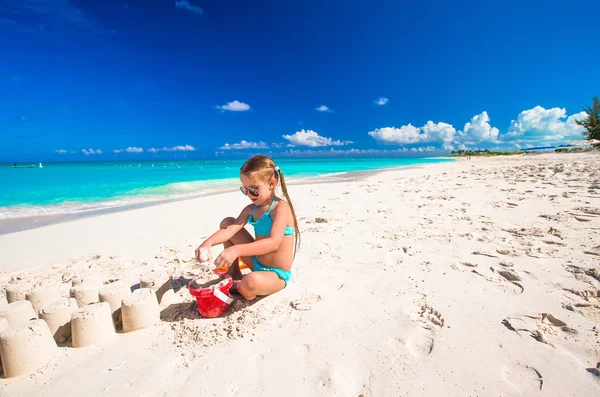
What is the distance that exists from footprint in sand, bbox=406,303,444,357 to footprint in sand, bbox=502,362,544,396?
369mm

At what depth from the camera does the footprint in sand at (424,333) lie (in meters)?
1.70

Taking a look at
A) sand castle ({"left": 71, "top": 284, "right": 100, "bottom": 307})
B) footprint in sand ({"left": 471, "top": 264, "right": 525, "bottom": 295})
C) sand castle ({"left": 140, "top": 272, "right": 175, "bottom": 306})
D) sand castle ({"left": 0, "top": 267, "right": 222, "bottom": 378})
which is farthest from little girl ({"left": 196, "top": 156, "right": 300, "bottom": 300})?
footprint in sand ({"left": 471, "top": 264, "right": 525, "bottom": 295})

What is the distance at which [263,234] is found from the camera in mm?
2523

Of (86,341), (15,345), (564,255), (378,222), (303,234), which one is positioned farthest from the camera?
(378,222)

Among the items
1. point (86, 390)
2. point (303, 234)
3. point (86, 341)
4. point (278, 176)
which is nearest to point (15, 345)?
point (86, 341)

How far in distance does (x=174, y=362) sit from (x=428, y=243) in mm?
2920

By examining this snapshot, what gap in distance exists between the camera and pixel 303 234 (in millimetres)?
4234

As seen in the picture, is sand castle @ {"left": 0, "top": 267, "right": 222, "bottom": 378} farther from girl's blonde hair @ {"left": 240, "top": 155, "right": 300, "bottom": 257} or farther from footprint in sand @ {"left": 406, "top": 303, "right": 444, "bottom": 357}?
footprint in sand @ {"left": 406, "top": 303, "right": 444, "bottom": 357}

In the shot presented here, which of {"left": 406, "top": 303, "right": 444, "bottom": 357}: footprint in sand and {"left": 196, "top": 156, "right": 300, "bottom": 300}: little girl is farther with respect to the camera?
{"left": 196, "top": 156, "right": 300, "bottom": 300}: little girl

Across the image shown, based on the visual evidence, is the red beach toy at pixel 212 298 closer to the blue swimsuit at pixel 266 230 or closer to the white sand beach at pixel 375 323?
the white sand beach at pixel 375 323

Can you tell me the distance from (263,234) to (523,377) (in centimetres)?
189

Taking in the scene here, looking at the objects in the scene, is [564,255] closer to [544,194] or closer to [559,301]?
[559,301]

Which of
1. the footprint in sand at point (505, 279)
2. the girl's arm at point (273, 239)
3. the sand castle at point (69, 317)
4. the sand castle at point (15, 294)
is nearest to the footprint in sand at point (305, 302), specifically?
the girl's arm at point (273, 239)

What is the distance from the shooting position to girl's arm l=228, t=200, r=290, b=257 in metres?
2.15
